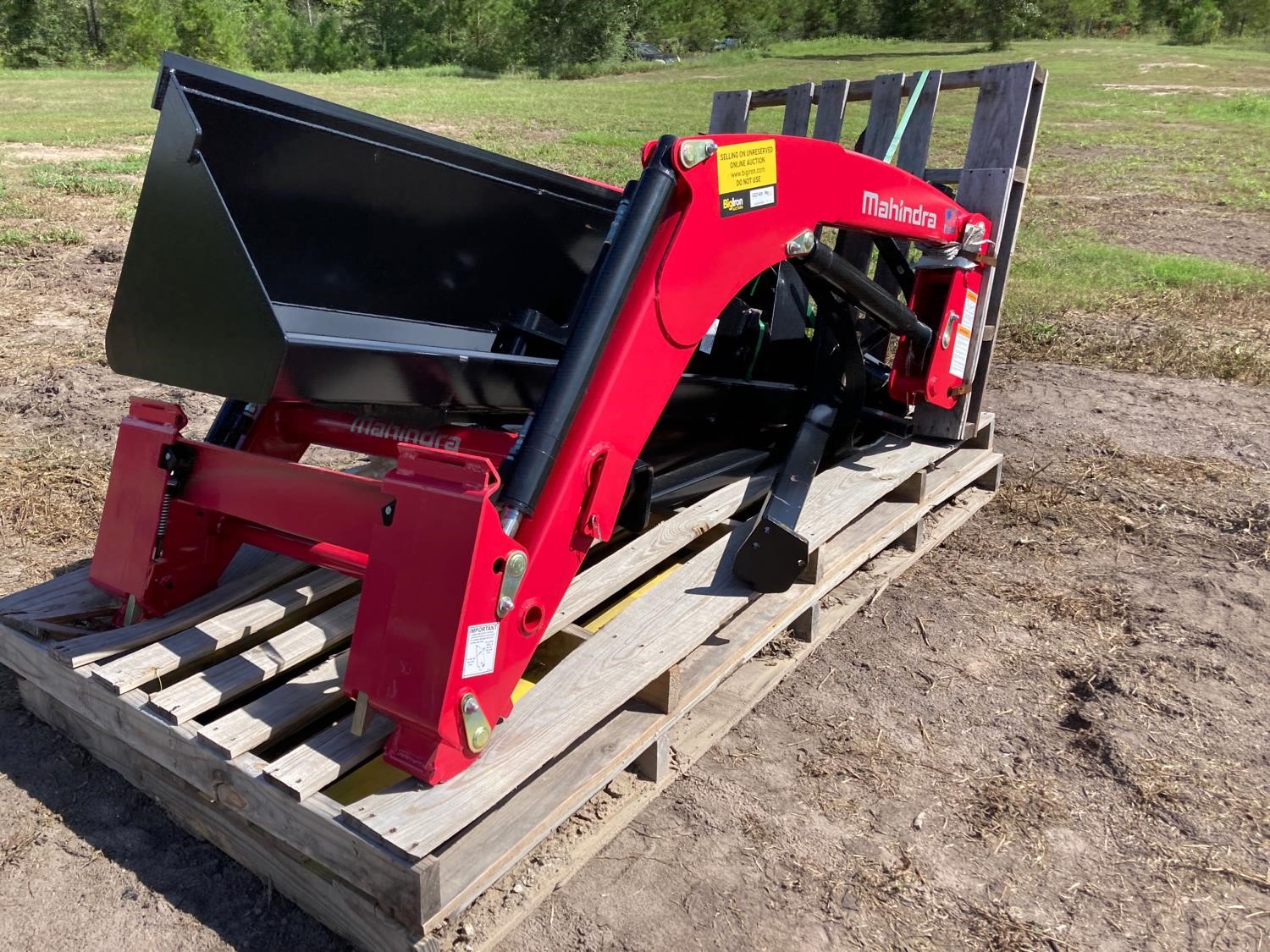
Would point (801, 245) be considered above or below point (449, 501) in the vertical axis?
above

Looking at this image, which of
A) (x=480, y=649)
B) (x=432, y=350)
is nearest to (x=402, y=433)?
(x=432, y=350)

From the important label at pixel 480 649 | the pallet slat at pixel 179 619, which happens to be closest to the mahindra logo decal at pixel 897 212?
the important label at pixel 480 649

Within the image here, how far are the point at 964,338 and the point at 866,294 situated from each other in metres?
1.09

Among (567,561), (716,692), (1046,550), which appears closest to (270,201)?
(567,561)

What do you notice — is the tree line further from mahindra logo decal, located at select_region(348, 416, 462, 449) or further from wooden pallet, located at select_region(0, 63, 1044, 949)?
mahindra logo decal, located at select_region(348, 416, 462, 449)

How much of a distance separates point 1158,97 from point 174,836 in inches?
1205

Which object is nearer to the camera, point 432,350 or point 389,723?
point 389,723

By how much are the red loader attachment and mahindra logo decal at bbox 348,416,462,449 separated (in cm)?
1

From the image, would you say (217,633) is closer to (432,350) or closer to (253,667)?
(253,667)

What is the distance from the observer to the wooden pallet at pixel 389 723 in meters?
2.14

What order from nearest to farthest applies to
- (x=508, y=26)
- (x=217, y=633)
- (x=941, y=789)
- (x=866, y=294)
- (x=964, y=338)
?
(x=217, y=633)
(x=941, y=789)
(x=866, y=294)
(x=964, y=338)
(x=508, y=26)

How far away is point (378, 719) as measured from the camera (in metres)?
2.43

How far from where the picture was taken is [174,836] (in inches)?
103

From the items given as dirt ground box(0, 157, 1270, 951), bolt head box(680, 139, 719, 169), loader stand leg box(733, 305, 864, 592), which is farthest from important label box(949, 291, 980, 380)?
bolt head box(680, 139, 719, 169)
